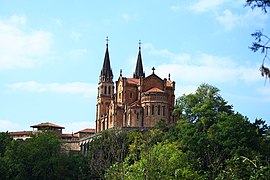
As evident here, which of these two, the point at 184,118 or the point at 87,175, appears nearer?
the point at 87,175

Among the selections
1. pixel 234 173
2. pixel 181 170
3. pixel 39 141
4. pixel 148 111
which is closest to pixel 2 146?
pixel 39 141

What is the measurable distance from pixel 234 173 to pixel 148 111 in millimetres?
55518

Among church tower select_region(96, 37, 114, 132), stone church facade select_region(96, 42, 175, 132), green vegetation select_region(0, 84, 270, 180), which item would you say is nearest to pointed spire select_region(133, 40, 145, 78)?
stone church facade select_region(96, 42, 175, 132)

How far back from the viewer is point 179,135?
212 feet

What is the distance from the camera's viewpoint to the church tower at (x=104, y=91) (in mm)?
104375

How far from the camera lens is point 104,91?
10594 cm

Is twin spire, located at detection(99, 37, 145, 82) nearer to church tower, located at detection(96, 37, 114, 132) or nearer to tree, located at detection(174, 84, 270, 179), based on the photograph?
church tower, located at detection(96, 37, 114, 132)

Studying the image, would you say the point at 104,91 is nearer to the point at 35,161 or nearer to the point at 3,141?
the point at 3,141

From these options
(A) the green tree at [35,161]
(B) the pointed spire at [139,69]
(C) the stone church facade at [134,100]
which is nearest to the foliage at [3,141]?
(A) the green tree at [35,161]

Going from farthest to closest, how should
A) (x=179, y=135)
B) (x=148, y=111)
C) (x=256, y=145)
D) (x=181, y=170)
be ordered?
(x=148, y=111) → (x=179, y=135) → (x=256, y=145) → (x=181, y=170)

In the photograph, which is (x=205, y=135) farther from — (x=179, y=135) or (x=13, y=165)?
(x=13, y=165)

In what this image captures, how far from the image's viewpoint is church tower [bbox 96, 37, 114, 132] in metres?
104

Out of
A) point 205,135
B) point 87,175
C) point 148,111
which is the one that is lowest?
point 87,175

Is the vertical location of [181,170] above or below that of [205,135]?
below
